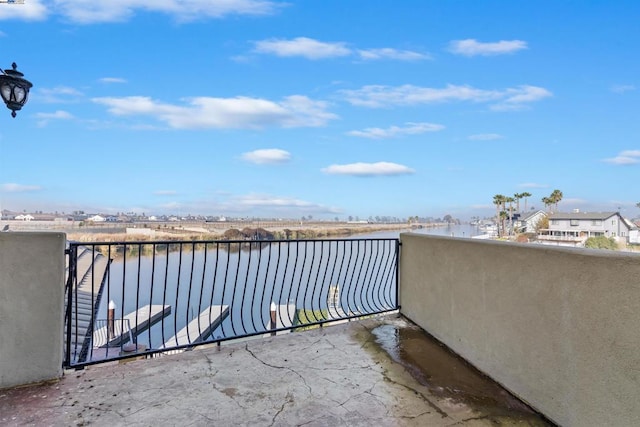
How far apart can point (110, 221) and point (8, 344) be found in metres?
12.8

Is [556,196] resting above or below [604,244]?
above

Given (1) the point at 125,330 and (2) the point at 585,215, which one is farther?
(1) the point at 125,330

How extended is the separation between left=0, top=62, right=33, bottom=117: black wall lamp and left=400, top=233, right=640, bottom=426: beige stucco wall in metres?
5.18

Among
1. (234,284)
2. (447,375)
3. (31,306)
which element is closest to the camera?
(31,306)

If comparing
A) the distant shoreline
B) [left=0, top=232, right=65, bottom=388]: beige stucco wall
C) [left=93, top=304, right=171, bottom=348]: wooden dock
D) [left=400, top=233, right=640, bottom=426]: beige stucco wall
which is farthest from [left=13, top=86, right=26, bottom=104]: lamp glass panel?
[left=400, top=233, right=640, bottom=426]: beige stucco wall

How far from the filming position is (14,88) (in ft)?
12.5

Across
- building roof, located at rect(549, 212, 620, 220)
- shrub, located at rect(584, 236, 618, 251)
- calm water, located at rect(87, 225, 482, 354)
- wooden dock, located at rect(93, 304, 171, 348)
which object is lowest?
wooden dock, located at rect(93, 304, 171, 348)

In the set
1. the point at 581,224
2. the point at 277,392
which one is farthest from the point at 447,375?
the point at 581,224

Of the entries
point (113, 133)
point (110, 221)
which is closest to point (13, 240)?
point (110, 221)

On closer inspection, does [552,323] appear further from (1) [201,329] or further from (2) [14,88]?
(1) [201,329]

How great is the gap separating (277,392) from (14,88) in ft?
14.8

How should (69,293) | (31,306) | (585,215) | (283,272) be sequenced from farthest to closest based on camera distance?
(585,215)
(283,272)
(69,293)
(31,306)

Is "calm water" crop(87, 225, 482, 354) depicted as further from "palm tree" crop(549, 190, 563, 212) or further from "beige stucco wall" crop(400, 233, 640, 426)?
"palm tree" crop(549, 190, 563, 212)

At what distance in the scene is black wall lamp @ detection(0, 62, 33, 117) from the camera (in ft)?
12.3
